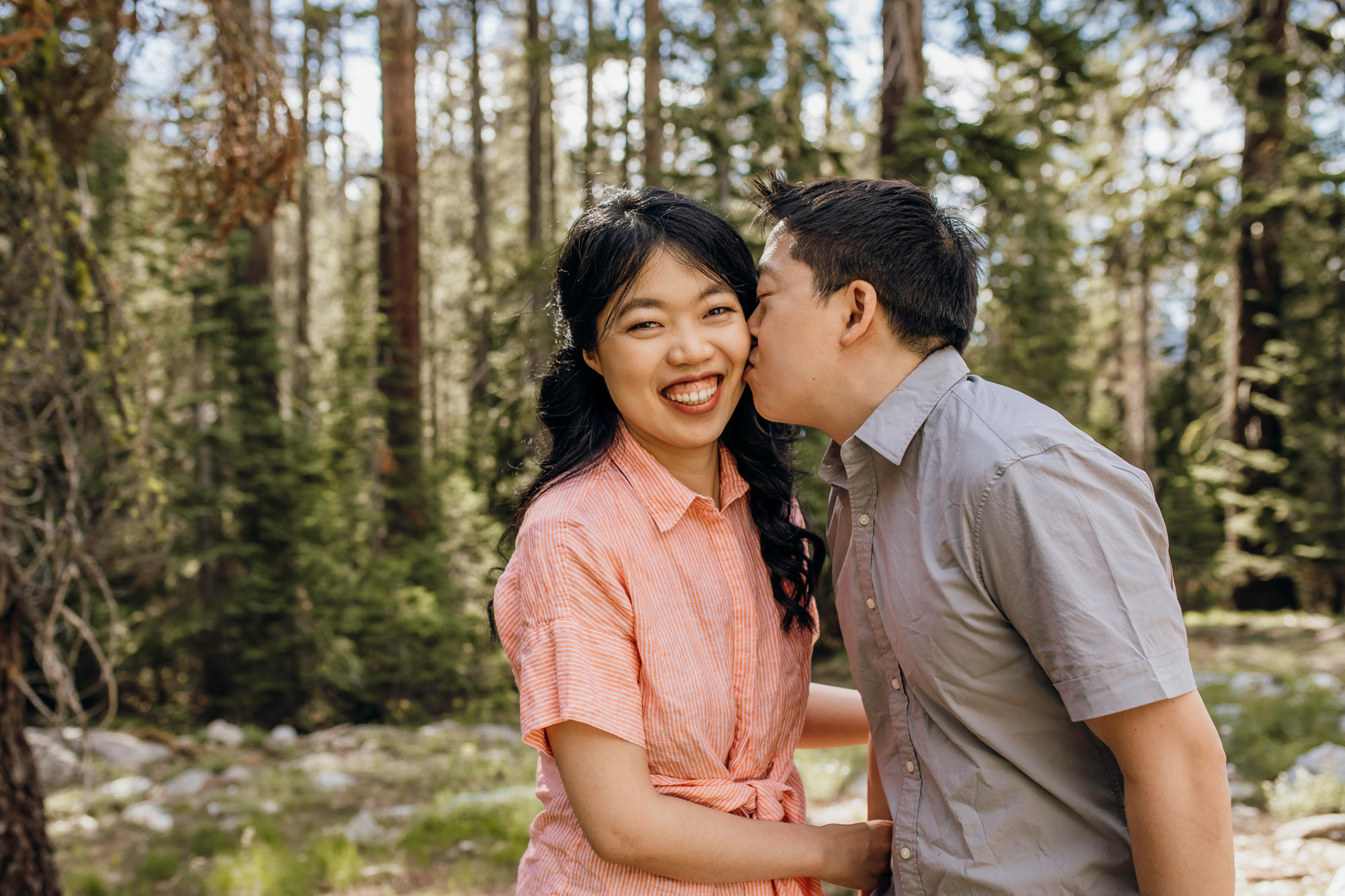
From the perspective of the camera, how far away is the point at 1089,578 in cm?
133

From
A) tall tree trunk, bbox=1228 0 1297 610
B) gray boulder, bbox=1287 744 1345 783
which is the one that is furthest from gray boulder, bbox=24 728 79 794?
tall tree trunk, bbox=1228 0 1297 610

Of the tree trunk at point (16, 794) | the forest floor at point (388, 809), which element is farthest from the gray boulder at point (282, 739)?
the tree trunk at point (16, 794)

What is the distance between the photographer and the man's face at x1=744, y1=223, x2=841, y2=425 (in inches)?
69.4

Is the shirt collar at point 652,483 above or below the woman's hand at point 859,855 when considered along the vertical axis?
above

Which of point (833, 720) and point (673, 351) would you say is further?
point (833, 720)

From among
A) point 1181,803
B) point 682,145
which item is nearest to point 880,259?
point 1181,803

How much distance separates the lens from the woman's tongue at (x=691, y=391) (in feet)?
5.99

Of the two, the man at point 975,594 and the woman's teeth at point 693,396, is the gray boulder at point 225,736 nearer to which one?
the woman's teeth at point 693,396

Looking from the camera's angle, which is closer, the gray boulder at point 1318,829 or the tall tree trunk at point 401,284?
the gray boulder at point 1318,829

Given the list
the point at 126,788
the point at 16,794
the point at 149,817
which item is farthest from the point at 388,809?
the point at 16,794

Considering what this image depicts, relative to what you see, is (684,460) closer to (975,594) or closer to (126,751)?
(975,594)

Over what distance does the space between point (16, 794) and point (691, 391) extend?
325cm

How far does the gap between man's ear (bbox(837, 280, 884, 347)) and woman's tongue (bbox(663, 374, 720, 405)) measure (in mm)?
278

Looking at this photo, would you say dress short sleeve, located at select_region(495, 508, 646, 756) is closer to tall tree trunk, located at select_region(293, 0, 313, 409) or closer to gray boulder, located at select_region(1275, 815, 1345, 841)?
gray boulder, located at select_region(1275, 815, 1345, 841)
